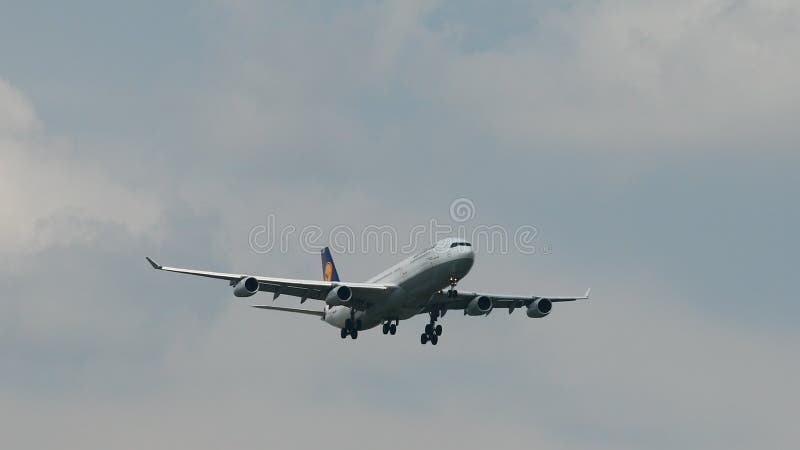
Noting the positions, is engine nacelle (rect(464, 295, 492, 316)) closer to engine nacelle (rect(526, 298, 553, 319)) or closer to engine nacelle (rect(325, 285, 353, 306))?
engine nacelle (rect(526, 298, 553, 319))

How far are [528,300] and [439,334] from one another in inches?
306

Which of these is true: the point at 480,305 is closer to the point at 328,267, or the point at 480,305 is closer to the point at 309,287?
the point at 309,287

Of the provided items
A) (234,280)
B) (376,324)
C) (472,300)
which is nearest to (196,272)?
(234,280)

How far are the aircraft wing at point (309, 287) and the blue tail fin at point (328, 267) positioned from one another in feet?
57.9

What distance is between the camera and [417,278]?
8656 cm

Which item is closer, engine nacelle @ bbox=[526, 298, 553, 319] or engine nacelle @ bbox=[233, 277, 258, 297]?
engine nacelle @ bbox=[233, 277, 258, 297]

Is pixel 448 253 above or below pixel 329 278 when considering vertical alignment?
below

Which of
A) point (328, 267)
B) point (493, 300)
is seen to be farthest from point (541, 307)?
point (328, 267)

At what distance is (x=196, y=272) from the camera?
87125 millimetres

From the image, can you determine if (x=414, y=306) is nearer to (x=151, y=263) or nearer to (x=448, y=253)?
(x=448, y=253)

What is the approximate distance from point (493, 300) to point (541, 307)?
3.70m

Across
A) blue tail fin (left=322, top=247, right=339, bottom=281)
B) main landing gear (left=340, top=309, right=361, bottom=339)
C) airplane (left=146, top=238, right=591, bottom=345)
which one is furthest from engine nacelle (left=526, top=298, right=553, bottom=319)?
blue tail fin (left=322, top=247, right=339, bottom=281)

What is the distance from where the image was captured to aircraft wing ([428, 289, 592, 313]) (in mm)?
93119

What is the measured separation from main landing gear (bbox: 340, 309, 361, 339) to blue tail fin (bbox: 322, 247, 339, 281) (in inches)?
617
